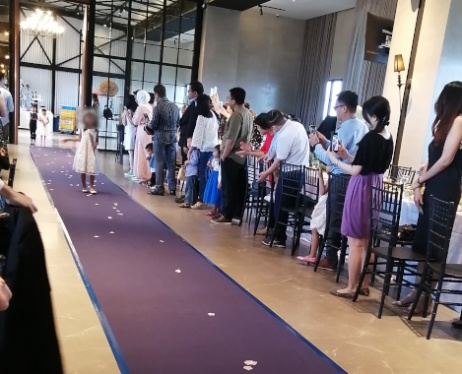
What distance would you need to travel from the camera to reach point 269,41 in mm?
14367

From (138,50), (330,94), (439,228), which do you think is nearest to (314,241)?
(439,228)

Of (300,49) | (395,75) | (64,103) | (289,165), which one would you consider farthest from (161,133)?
(64,103)

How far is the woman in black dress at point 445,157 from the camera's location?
296 cm

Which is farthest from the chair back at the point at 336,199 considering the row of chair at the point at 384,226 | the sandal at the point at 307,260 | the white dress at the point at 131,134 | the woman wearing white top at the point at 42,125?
the woman wearing white top at the point at 42,125

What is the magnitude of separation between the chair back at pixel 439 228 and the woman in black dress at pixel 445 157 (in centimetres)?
13

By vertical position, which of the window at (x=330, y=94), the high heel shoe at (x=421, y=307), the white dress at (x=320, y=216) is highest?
the window at (x=330, y=94)

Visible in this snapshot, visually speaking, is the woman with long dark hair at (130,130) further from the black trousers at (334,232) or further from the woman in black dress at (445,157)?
the woman in black dress at (445,157)

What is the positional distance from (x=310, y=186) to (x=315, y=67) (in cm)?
1042

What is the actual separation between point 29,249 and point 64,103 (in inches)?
797

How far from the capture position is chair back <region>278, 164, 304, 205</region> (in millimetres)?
4344

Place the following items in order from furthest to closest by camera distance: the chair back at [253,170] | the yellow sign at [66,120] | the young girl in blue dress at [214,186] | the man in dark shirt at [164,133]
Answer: the yellow sign at [66,120], the man in dark shirt at [164,133], the young girl in blue dress at [214,186], the chair back at [253,170]

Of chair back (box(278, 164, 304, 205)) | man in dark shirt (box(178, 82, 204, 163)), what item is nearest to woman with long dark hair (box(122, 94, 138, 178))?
man in dark shirt (box(178, 82, 204, 163))

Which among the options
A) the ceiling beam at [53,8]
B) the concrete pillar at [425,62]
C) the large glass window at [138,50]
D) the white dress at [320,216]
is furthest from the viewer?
the ceiling beam at [53,8]

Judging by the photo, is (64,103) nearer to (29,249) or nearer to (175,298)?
(175,298)
